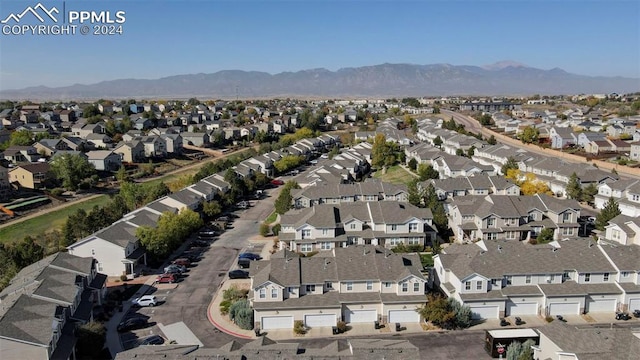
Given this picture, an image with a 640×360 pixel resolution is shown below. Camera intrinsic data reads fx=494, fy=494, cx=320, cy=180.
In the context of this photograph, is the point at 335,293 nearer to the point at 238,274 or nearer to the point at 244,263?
the point at 238,274

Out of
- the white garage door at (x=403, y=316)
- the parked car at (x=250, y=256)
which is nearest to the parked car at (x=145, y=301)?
the parked car at (x=250, y=256)

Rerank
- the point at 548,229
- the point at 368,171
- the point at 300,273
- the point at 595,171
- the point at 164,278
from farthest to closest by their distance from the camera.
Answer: the point at 368,171
the point at 595,171
the point at 548,229
the point at 164,278
the point at 300,273

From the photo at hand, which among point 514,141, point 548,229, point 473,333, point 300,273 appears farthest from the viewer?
point 514,141

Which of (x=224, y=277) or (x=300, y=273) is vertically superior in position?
(x=300, y=273)

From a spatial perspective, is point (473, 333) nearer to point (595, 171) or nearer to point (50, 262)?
point (50, 262)

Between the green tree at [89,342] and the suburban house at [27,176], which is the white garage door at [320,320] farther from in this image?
the suburban house at [27,176]

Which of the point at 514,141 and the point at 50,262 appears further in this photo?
the point at 514,141

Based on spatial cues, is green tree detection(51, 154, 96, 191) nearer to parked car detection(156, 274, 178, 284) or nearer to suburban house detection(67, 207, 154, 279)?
suburban house detection(67, 207, 154, 279)

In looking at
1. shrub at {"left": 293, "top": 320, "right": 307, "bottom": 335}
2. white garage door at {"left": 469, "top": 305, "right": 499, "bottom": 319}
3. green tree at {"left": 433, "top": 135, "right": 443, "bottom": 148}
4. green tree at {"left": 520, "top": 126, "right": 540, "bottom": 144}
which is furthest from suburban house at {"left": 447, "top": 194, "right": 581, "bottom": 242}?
Result: green tree at {"left": 520, "top": 126, "right": 540, "bottom": 144}

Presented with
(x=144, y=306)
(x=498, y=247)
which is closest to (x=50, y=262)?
(x=144, y=306)
